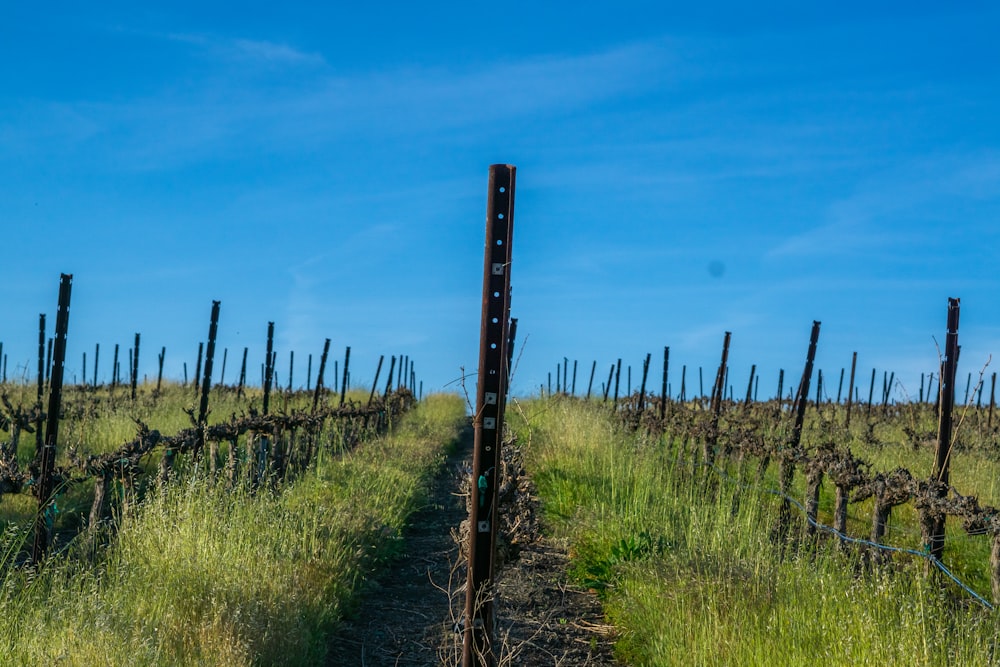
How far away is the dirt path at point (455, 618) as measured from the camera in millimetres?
6625

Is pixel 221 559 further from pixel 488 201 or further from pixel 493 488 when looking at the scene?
pixel 488 201

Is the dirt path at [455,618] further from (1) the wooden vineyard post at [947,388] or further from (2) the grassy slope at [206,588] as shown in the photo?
(1) the wooden vineyard post at [947,388]

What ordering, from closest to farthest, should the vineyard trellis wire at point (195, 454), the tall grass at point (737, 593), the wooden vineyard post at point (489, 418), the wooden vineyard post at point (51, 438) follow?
the tall grass at point (737, 593), the wooden vineyard post at point (489, 418), the wooden vineyard post at point (51, 438), the vineyard trellis wire at point (195, 454)

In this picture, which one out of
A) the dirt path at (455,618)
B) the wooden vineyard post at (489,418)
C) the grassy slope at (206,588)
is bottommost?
the dirt path at (455,618)

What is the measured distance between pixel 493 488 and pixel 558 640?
2448 millimetres

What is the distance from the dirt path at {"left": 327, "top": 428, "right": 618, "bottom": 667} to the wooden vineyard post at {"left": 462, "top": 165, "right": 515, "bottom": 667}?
24 centimetres

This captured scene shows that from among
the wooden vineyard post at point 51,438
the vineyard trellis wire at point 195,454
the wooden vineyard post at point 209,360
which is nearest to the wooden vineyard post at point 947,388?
the vineyard trellis wire at point 195,454

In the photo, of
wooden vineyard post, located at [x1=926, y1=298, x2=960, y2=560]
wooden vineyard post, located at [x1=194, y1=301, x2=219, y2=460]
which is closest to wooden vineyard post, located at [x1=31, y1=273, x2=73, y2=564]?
wooden vineyard post, located at [x1=194, y1=301, x2=219, y2=460]

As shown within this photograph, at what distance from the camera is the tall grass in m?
4.81

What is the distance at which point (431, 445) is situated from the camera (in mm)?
19484

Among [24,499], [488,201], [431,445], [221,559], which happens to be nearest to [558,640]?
[221,559]

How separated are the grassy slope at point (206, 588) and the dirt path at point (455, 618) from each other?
0.29 m

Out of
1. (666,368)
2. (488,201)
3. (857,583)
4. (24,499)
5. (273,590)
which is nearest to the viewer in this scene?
(488,201)

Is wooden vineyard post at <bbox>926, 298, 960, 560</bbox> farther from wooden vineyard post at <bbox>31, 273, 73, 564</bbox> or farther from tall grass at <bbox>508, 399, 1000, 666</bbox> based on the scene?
wooden vineyard post at <bbox>31, 273, 73, 564</bbox>
